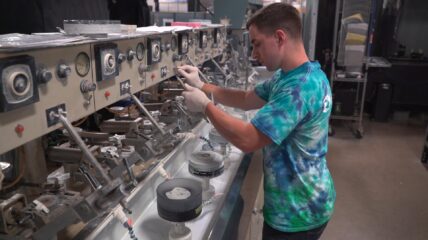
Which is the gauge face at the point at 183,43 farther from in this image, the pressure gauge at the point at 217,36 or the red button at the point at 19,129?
the red button at the point at 19,129

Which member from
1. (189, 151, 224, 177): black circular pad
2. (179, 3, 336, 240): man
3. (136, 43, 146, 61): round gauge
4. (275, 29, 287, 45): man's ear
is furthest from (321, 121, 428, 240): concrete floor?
(136, 43, 146, 61): round gauge

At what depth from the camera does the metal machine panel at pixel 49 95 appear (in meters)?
0.81

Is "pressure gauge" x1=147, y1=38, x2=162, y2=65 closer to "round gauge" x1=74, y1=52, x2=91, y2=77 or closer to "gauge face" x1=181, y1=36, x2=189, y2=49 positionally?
"gauge face" x1=181, y1=36, x2=189, y2=49

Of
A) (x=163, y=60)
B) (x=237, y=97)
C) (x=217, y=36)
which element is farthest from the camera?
(x=217, y=36)

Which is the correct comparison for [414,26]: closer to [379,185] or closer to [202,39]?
[379,185]

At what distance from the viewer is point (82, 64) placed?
1042mm

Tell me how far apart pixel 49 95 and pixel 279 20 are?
773 millimetres

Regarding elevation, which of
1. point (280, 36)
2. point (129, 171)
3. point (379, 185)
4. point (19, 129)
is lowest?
point (379, 185)

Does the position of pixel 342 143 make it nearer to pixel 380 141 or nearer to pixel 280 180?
pixel 380 141

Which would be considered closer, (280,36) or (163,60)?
(280,36)

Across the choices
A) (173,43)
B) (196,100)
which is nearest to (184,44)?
(173,43)

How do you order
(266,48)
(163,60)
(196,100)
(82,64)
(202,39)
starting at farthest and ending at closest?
(202,39), (163,60), (196,100), (266,48), (82,64)

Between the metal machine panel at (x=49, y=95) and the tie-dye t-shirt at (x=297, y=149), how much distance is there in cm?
56

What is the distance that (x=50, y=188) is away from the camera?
122 centimetres
